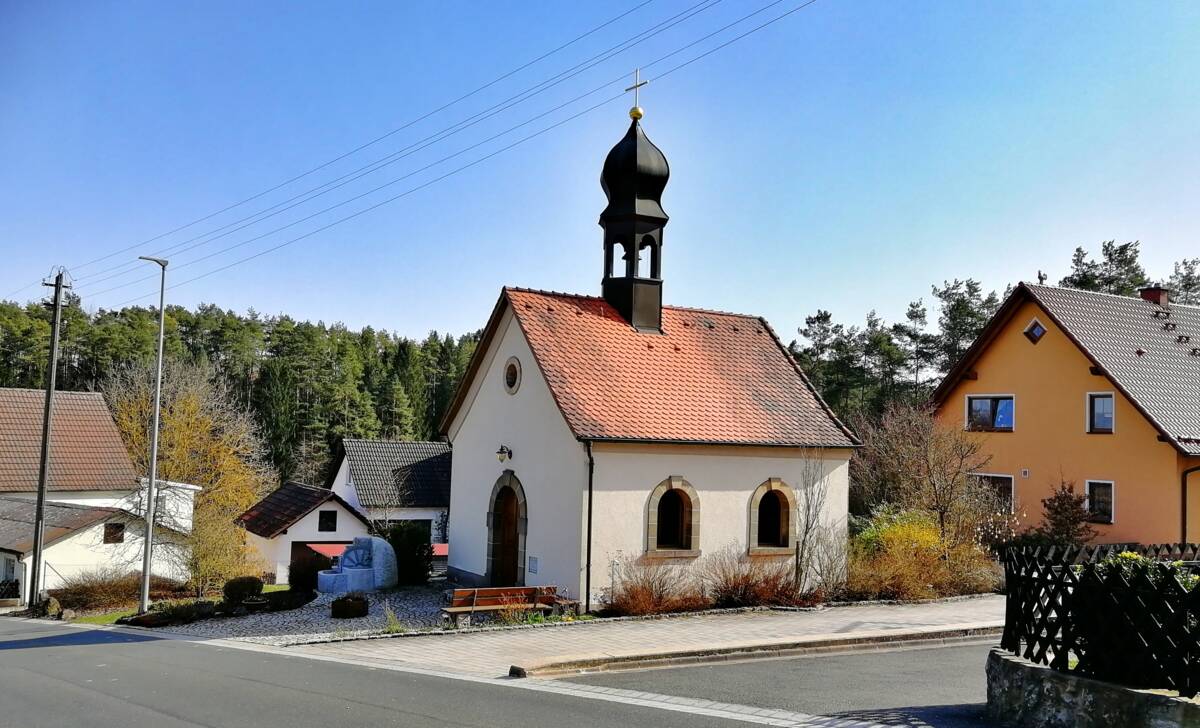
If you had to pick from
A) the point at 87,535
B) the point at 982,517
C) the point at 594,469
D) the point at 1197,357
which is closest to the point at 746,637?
the point at 594,469

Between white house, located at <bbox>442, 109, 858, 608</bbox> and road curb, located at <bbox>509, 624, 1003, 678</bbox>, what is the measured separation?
4446 millimetres

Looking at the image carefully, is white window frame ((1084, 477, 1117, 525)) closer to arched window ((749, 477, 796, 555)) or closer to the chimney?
the chimney

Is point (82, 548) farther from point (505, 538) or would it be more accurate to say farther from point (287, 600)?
point (505, 538)

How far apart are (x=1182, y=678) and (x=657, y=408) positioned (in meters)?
12.6

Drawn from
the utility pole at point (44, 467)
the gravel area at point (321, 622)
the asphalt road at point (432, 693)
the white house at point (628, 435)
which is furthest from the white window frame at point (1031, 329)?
the utility pole at point (44, 467)

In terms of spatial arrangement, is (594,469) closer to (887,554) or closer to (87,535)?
(887,554)

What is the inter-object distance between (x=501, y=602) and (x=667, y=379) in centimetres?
610

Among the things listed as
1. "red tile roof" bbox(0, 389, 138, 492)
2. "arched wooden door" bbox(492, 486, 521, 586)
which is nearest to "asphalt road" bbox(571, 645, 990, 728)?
"arched wooden door" bbox(492, 486, 521, 586)

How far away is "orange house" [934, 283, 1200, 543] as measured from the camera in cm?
2520

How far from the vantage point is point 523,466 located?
20016 millimetres

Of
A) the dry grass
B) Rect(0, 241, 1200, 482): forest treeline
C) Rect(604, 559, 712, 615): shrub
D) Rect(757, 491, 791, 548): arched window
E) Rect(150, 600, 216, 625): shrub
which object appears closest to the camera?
Rect(604, 559, 712, 615): shrub

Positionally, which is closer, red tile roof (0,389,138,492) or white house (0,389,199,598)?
white house (0,389,199,598)

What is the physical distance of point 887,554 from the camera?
20.5m

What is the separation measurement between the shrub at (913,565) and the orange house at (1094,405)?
245 inches
